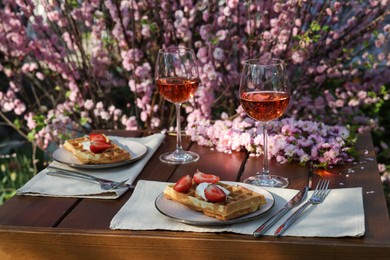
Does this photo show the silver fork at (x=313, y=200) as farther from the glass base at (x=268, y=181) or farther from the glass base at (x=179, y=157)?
the glass base at (x=179, y=157)

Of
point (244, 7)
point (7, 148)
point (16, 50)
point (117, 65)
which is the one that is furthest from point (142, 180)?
point (7, 148)

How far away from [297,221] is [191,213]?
0.84 feet

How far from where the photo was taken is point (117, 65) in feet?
14.3

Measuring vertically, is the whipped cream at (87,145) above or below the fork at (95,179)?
above

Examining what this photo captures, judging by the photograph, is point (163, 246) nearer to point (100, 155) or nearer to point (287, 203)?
point (287, 203)

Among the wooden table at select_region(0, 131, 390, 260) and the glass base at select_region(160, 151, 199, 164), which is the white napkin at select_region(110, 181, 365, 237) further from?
the glass base at select_region(160, 151, 199, 164)

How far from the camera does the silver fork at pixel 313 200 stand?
1527mm

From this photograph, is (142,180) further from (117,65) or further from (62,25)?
(117,65)

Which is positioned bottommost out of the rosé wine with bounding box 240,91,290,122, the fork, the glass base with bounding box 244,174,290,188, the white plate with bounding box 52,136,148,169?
the glass base with bounding box 244,174,290,188

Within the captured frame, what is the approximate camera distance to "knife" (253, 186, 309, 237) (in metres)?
1.51

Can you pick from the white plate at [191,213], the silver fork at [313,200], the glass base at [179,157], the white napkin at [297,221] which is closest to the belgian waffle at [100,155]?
the glass base at [179,157]

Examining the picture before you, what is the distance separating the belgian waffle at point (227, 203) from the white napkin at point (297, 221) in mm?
30

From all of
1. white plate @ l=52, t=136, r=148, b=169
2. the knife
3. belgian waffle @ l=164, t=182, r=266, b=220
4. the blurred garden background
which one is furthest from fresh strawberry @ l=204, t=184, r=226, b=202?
the blurred garden background

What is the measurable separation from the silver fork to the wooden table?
0.11 ft
